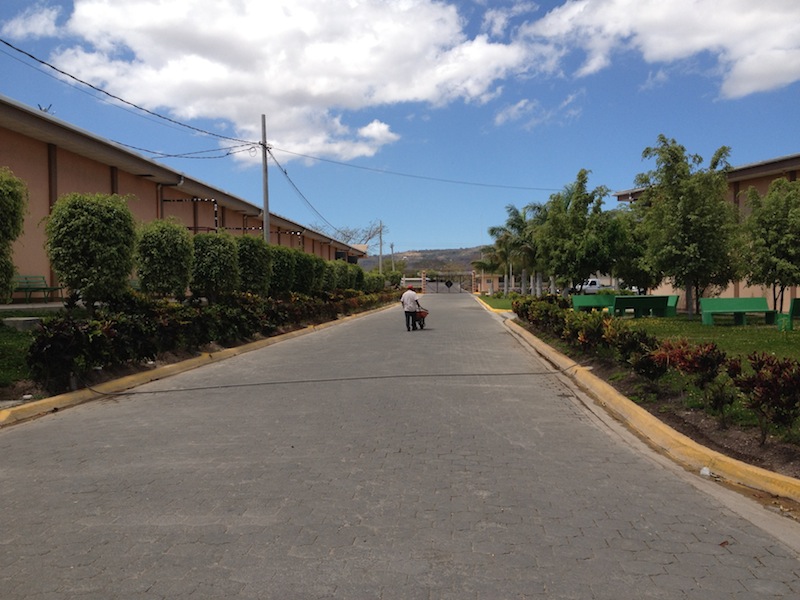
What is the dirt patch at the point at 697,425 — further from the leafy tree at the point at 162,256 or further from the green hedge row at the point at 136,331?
the leafy tree at the point at 162,256

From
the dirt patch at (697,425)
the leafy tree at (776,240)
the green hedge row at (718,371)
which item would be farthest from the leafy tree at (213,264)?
the leafy tree at (776,240)

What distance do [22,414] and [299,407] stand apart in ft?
11.1

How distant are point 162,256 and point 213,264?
8.24ft

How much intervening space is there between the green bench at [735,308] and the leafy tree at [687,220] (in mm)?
1165

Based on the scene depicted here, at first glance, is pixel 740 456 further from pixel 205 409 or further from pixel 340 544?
pixel 205 409

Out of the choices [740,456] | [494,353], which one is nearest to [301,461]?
[740,456]

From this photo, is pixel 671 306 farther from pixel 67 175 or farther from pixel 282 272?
pixel 67 175

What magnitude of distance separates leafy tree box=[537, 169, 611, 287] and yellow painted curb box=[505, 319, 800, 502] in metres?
12.2

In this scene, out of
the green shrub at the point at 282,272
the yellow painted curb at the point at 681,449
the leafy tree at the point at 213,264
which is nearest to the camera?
the yellow painted curb at the point at 681,449

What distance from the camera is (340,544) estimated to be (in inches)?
154

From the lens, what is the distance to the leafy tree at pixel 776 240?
56.2ft

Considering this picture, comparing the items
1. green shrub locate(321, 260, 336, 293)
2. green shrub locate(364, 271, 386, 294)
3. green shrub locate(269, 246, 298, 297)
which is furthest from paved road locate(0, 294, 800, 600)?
green shrub locate(364, 271, 386, 294)

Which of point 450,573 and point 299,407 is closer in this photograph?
point 450,573

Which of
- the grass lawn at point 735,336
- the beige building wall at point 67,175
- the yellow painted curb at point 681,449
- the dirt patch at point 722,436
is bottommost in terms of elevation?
the yellow painted curb at point 681,449
